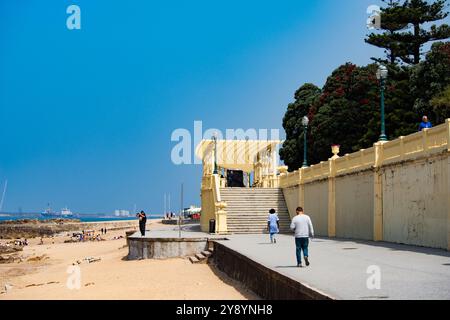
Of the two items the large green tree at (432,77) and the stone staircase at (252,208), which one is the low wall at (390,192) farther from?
the large green tree at (432,77)

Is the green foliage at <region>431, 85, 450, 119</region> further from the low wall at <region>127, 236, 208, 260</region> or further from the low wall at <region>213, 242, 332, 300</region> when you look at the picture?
the low wall at <region>213, 242, 332, 300</region>

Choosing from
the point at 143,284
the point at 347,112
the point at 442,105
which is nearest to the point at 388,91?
the point at 347,112

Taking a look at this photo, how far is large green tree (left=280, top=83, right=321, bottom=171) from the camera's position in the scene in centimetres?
5247

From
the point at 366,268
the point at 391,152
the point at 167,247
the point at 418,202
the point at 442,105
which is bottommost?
the point at 167,247

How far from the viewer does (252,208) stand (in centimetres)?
3609

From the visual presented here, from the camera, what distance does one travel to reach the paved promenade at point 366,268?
33.7ft

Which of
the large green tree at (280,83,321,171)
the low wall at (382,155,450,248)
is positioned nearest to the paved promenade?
the low wall at (382,155,450,248)

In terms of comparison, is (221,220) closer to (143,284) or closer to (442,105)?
(143,284)

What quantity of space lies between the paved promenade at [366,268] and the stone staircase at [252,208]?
12.5 metres

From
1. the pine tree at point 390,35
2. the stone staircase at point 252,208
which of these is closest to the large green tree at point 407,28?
the pine tree at point 390,35

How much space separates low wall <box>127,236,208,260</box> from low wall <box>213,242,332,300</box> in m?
3.57

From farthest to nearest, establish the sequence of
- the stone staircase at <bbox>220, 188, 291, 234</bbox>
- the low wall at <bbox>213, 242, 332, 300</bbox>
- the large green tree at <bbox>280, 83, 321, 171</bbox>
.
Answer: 1. the large green tree at <bbox>280, 83, 321, 171</bbox>
2. the stone staircase at <bbox>220, 188, 291, 234</bbox>
3. the low wall at <bbox>213, 242, 332, 300</bbox>

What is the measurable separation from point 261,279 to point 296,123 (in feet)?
133
